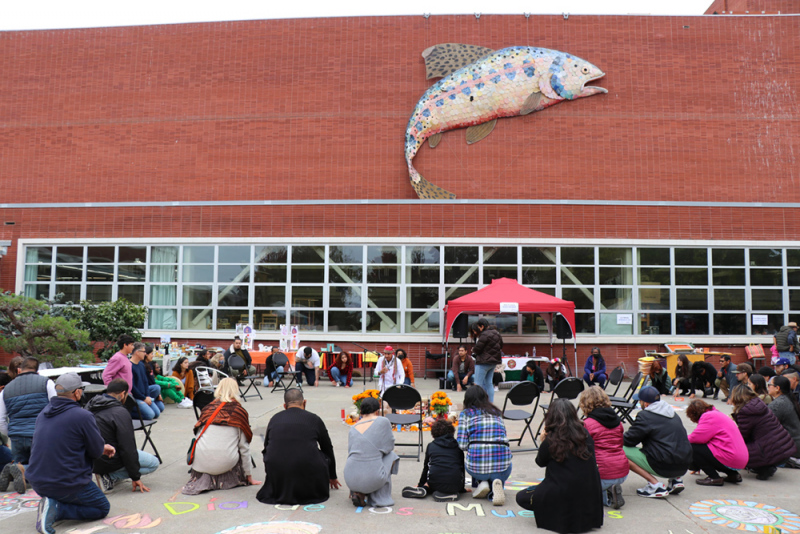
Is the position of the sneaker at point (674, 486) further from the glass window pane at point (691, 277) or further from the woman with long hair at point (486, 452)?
the glass window pane at point (691, 277)

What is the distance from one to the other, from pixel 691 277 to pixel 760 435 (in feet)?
38.9

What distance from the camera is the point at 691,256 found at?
1828 centimetres

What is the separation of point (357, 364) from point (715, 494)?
11433 mm

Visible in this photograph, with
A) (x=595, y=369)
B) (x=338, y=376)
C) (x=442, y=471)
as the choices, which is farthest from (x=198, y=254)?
(x=442, y=471)

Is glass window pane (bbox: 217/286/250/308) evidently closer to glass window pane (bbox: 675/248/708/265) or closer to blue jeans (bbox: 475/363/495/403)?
blue jeans (bbox: 475/363/495/403)

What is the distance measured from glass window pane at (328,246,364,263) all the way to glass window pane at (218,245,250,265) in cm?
246

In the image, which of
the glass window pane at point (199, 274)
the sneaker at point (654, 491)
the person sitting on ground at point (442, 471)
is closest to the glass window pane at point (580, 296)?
the glass window pane at point (199, 274)

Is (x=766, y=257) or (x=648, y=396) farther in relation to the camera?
(x=766, y=257)

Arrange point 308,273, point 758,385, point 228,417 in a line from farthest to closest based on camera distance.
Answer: point 308,273 → point 758,385 → point 228,417

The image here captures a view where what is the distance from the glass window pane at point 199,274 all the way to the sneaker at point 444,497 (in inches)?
559

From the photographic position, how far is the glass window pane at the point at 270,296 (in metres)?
18.8

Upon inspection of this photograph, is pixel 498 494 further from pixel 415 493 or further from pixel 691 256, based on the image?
pixel 691 256

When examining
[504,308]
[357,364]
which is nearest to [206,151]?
[357,364]

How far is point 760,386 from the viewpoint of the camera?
7895mm
